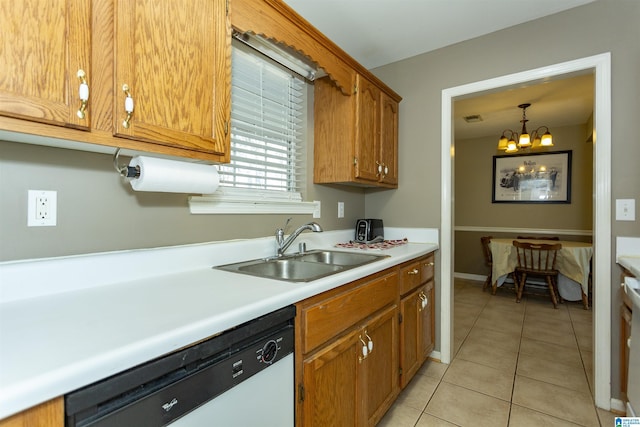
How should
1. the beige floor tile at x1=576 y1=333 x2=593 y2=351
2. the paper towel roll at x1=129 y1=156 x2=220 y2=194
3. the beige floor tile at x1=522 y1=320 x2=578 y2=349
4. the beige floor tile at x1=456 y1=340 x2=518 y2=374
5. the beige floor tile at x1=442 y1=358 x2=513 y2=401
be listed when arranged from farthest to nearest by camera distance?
the beige floor tile at x1=522 y1=320 x2=578 y2=349
the beige floor tile at x1=576 y1=333 x2=593 y2=351
the beige floor tile at x1=456 y1=340 x2=518 y2=374
the beige floor tile at x1=442 y1=358 x2=513 y2=401
the paper towel roll at x1=129 y1=156 x2=220 y2=194

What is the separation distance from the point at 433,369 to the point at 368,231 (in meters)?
1.09

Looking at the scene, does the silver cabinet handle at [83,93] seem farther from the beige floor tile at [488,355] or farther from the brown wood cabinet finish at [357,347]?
the beige floor tile at [488,355]

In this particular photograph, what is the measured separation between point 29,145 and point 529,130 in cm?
555

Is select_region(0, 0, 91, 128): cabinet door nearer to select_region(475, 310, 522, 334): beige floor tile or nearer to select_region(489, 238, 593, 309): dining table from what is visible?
select_region(475, 310, 522, 334): beige floor tile

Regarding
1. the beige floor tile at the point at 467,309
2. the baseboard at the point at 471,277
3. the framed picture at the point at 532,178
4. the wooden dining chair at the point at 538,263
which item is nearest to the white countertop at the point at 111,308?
the beige floor tile at the point at 467,309

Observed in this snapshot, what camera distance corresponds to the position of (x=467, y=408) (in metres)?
1.78

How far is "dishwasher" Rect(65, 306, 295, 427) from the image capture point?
1.92 ft

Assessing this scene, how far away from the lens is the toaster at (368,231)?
241 cm

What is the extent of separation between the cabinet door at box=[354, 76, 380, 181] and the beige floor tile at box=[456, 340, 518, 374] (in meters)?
1.56

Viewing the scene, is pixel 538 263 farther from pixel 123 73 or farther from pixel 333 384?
pixel 123 73

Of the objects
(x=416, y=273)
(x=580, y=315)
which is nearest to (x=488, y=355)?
(x=416, y=273)

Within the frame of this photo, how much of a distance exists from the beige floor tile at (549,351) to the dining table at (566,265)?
139cm

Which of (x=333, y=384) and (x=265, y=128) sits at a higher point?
(x=265, y=128)

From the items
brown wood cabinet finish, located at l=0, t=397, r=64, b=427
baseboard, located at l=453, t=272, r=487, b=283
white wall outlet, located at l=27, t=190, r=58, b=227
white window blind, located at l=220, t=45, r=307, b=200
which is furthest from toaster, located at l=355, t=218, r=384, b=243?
baseboard, located at l=453, t=272, r=487, b=283
